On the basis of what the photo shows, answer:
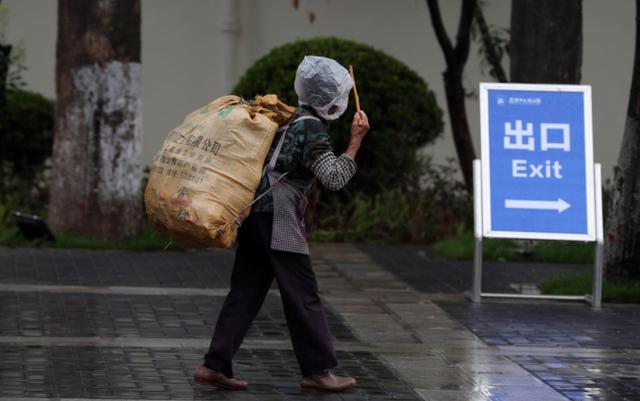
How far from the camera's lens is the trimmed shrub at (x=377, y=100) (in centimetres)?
1339

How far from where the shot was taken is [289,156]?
6.66m

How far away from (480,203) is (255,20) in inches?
272

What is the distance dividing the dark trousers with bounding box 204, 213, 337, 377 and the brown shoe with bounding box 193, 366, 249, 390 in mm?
30

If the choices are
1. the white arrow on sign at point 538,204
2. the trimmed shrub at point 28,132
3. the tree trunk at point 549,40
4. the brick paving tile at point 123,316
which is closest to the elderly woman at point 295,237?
the brick paving tile at point 123,316

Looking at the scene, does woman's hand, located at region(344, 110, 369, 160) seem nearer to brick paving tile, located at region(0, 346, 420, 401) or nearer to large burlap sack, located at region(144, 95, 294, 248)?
large burlap sack, located at region(144, 95, 294, 248)

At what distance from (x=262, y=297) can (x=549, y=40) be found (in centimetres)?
611

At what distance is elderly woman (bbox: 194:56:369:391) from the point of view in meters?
6.63

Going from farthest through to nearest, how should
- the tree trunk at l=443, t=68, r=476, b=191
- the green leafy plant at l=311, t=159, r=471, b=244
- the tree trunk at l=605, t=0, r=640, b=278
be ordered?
the tree trunk at l=443, t=68, r=476, b=191
the green leafy plant at l=311, t=159, r=471, b=244
the tree trunk at l=605, t=0, r=640, b=278

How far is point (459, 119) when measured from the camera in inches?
564

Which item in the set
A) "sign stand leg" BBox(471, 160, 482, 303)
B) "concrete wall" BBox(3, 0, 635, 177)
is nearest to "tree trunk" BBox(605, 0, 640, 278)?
"sign stand leg" BBox(471, 160, 482, 303)

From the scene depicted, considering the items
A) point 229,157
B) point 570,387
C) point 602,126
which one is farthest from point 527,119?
point 602,126

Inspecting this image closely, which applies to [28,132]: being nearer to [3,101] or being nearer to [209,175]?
[3,101]

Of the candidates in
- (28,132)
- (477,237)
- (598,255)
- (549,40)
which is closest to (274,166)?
(477,237)

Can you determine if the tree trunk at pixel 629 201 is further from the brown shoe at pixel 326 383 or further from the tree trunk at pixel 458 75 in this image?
the tree trunk at pixel 458 75
